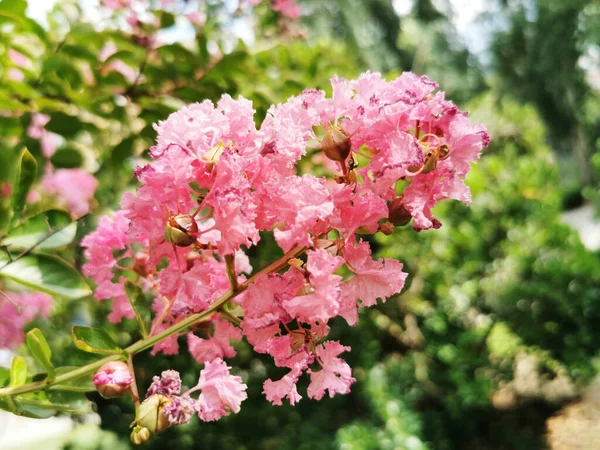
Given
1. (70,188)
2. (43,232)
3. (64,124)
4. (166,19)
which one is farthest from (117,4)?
(43,232)

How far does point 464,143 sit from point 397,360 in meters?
1.78

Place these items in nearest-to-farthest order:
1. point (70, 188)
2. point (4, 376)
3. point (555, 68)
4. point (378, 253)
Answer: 1. point (4, 376)
2. point (70, 188)
3. point (378, 253)
4. point (555, 68)

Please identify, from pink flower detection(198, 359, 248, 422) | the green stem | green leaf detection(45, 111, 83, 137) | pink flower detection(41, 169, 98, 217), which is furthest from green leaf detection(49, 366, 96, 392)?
pink flower detection(41, 169, 98, 217)

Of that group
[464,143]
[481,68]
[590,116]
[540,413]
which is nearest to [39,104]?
[464,143]

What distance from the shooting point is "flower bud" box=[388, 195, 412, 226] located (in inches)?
20.8

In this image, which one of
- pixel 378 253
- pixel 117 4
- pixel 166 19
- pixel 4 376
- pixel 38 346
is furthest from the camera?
pixel 378 253

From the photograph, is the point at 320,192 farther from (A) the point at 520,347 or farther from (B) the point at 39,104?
(A) the point at 520,347

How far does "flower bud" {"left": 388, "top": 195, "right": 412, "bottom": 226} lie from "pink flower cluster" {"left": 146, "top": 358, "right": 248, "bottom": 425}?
0.23 metres

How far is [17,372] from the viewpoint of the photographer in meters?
0.53

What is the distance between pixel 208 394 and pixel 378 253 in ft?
5.35

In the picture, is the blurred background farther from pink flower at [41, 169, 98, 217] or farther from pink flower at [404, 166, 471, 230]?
pink flower at [404, 166, 471, 230]

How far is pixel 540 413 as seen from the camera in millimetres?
2693

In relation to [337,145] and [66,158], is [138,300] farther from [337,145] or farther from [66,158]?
[66,158]

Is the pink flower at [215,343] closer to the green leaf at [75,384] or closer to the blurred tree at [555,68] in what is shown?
the green leaf at [75,384]
